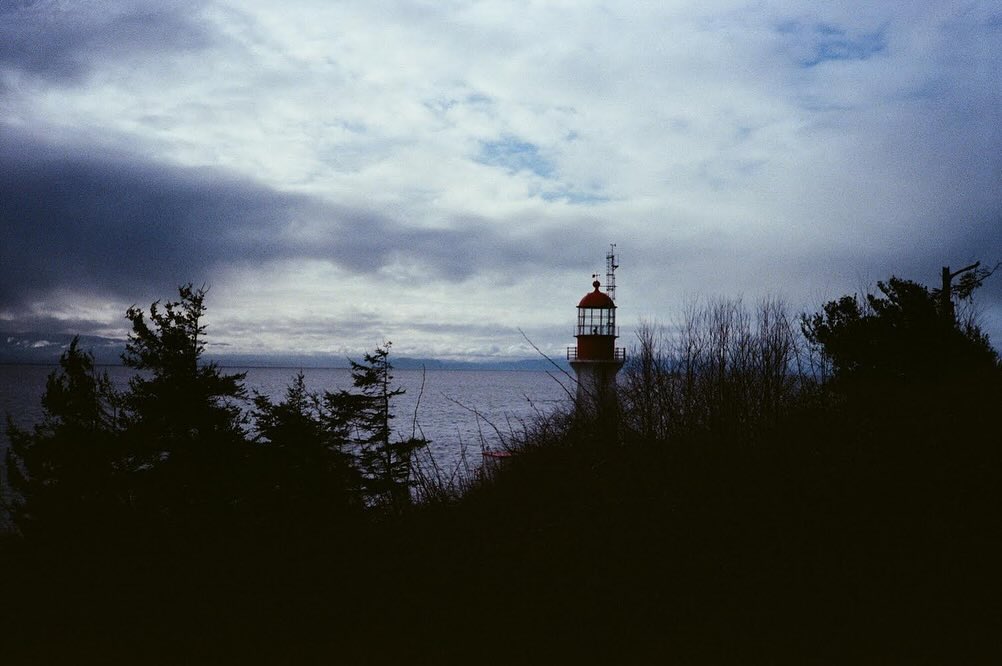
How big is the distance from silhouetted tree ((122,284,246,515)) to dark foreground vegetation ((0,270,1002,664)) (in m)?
9.64

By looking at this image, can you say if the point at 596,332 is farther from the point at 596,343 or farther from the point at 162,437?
the point at 162,437

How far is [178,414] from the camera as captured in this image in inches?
674

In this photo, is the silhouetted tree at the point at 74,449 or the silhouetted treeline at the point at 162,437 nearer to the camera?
the silhouetted treeline at the point at 162,437

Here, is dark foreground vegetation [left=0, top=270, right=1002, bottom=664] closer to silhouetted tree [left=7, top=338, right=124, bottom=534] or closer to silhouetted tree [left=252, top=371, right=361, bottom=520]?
silhouetted tree [left=252, top=371, right=361, bottom=520]

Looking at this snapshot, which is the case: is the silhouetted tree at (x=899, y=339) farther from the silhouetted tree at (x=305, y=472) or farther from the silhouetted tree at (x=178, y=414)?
the silhouetted tree at (x=178, y=414)

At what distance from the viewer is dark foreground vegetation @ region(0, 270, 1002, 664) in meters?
3.22

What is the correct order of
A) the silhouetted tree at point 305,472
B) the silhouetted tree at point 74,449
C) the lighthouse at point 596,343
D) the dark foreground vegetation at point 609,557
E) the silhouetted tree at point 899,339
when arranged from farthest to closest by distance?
1. the lighthouse at point 596,343
2. the silhouetted tree at point 74,449
3. the silhouetted tree at point 899,339
4. the silhouetted tree at point 305,472
5. the dark foreground vegetation at point 609,557

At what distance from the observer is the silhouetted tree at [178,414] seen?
50.1 ft

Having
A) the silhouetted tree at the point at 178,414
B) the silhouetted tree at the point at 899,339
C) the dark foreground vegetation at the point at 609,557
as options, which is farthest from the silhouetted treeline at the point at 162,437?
the silhouetted tree at the point at 899,339

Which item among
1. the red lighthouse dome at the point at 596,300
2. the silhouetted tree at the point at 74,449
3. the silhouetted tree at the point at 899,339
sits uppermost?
the red lighthouse dome at the point at 596,300

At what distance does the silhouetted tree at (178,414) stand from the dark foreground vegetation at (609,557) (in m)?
9.64

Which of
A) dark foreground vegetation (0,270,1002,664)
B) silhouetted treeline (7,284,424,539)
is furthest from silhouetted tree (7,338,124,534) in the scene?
dark foreground vegetation (0,270,1002,664)

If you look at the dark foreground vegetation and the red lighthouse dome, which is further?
the red lighthouse dome

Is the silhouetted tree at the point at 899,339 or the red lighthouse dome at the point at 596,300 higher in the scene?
the red lighthouse dome at the point at 596,300
